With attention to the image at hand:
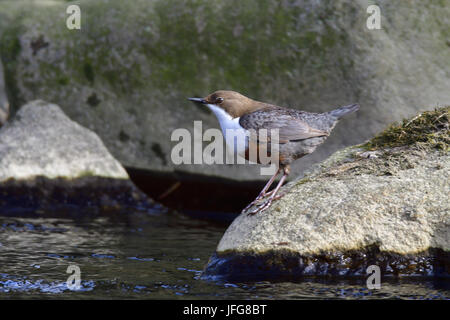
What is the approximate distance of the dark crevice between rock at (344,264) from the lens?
4500mm

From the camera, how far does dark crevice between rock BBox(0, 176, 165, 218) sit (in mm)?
7738

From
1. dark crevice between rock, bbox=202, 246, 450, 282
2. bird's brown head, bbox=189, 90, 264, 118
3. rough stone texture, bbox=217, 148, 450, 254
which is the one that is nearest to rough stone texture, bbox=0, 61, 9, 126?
bird's brown head, bbox=189, 90, 264, 118

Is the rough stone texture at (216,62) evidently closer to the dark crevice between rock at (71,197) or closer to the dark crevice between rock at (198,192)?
the dark crevice between rock at (198,192)

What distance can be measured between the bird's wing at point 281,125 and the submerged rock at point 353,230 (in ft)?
2.02

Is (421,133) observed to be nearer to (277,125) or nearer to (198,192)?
(277,125)

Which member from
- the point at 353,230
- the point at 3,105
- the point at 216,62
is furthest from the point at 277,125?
the point at 3,105

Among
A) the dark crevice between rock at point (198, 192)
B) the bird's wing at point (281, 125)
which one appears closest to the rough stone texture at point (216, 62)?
the dark crevice between rock at point (198, 192)

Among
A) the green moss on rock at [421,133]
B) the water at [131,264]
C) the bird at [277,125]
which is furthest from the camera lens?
the bird at [277,125]

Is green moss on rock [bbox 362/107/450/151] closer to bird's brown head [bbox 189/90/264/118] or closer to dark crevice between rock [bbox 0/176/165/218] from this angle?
bird's brown head [bbox 189/90/264/118]

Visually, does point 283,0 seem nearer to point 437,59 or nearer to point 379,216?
point 437,59

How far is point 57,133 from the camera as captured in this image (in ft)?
26.8

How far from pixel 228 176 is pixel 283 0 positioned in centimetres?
219

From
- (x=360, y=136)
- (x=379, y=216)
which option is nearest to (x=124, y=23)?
(x=360, y=136)

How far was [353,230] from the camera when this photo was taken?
4508 millimetres
